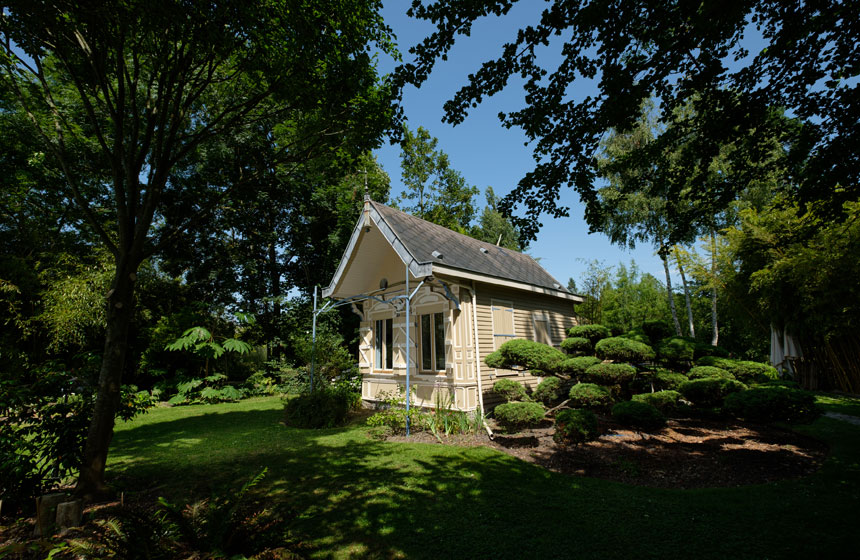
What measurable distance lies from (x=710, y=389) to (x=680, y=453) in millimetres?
1403

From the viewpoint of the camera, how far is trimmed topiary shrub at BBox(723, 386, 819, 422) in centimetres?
527

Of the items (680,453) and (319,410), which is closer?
(680,453)

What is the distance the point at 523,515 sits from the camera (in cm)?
391

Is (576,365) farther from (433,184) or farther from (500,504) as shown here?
(433,184)

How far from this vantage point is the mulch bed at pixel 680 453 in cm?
489

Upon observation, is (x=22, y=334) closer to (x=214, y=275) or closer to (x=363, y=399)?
(x=214, y=275)

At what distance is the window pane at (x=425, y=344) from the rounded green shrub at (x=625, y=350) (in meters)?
4.31

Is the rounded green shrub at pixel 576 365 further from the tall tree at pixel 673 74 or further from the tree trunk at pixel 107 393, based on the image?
the tree trunk at pixel 107 393

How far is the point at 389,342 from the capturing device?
11.5 m

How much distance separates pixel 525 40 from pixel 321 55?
339 centimetres

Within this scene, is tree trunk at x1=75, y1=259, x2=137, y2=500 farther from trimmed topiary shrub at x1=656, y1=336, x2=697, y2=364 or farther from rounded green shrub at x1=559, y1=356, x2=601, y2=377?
trimmed topiary shrub at x1=656, y1=336, x2=697, y2=364

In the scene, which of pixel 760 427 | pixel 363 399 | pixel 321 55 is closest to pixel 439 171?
pixel 363 399

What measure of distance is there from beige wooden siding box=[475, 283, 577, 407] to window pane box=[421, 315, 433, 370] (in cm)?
153

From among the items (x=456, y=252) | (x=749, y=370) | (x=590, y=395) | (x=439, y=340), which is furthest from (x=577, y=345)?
(x=456, y=252)
